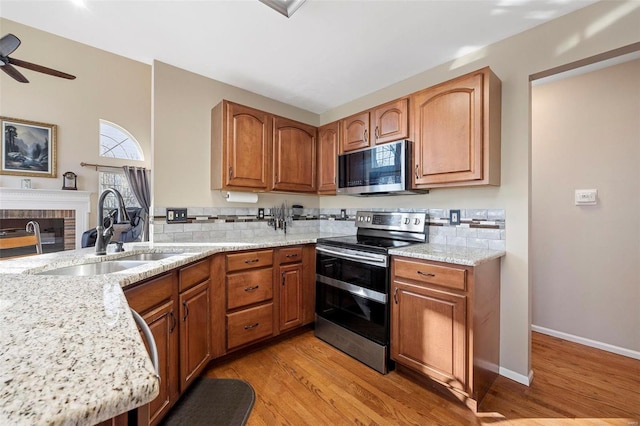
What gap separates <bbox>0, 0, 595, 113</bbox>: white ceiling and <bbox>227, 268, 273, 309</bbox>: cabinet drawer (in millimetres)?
1737

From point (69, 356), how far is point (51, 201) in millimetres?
5410

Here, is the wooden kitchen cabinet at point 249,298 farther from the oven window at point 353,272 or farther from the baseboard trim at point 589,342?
the baseboard trim at point 589,342

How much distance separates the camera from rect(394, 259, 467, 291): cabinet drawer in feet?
5.30

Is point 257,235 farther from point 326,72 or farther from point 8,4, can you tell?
point 8,4

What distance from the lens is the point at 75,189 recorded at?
4504mm

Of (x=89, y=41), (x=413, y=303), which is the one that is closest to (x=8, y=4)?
(x=89, y=41)

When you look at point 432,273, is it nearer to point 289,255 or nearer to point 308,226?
point 289,255

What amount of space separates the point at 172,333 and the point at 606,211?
10.8 feet

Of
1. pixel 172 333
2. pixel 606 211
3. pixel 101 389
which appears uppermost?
pixel 606 211

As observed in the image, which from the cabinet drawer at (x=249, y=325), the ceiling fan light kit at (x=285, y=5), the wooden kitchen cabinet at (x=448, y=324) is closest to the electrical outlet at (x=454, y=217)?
the wooden kitchen cabinet at (x=448, y=324)

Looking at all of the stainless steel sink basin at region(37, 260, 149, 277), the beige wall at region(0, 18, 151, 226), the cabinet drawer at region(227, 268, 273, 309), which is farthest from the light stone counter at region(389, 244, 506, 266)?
the beige wall at region(0, 18, 151, 226)

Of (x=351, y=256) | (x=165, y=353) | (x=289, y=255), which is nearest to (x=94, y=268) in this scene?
(x=165, y=353)

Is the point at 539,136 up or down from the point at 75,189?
up

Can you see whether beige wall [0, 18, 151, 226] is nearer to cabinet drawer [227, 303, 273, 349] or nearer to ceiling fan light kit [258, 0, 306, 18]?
ceiling fan light kit [258, 0, 306, 18]
